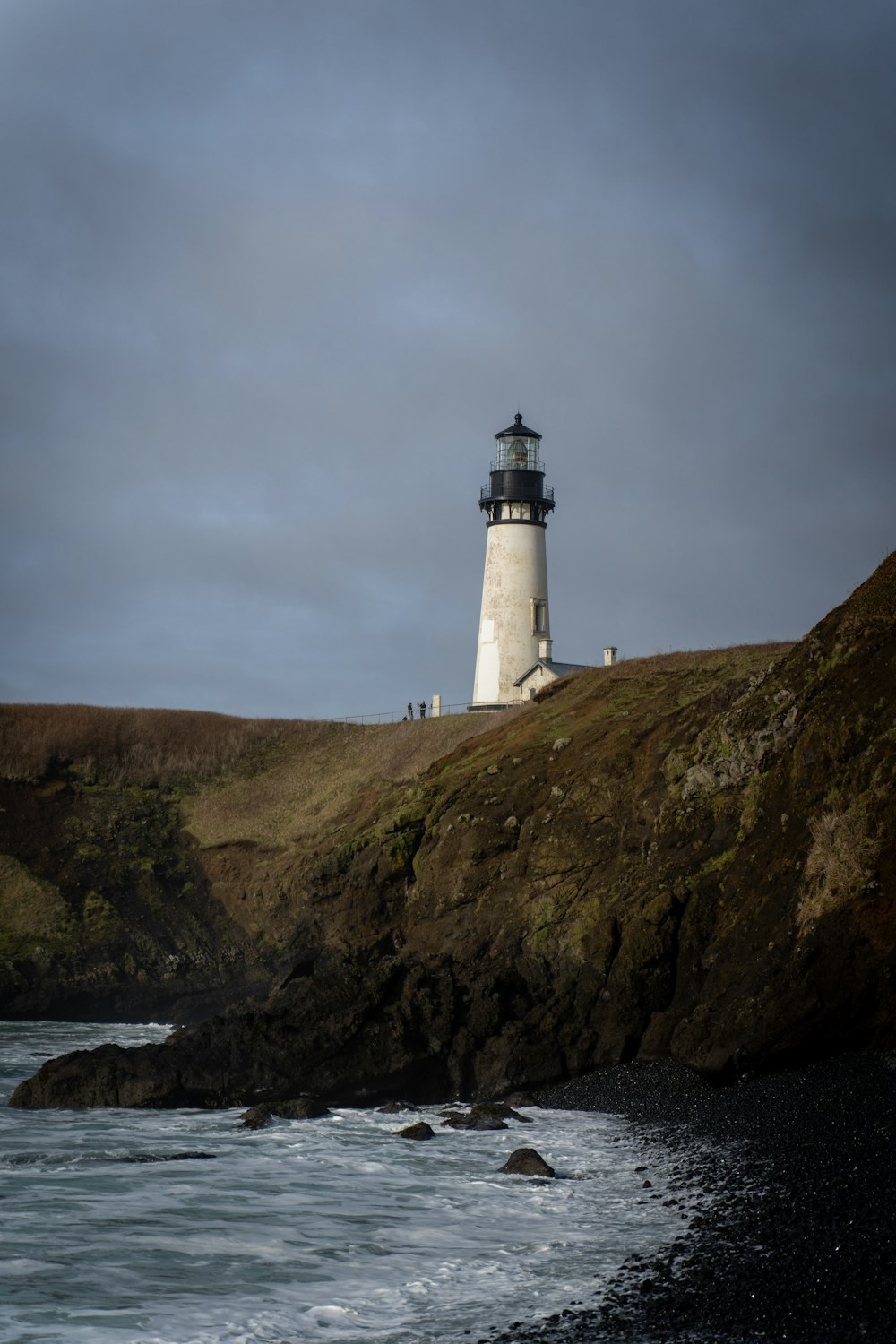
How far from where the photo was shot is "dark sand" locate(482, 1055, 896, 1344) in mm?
9008

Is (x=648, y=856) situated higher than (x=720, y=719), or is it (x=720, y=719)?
(x=720, y=719)

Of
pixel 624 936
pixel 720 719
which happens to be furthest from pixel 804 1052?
pixel 720 719

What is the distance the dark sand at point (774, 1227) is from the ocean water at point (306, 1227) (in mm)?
488

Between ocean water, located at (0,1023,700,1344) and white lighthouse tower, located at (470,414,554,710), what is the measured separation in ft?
128

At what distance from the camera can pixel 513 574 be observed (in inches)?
2245

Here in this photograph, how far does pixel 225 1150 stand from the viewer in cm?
1650

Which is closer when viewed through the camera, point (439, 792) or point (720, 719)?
point (720, 719)

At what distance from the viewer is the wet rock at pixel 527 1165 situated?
14.7m

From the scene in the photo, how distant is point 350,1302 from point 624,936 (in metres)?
11.2

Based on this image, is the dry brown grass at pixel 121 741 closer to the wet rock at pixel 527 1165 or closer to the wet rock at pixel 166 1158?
the wet rock at pixel 166 1158

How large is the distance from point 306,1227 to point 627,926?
30.9ft

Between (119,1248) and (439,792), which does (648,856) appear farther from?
(119,1248)

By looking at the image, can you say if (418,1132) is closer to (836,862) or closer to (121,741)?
(836,862)

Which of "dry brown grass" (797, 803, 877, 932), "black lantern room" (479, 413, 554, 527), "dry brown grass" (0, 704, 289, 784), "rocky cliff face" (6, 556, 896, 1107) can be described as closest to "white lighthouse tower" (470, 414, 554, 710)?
"black lantern room" (479, 413, 554, 527)
